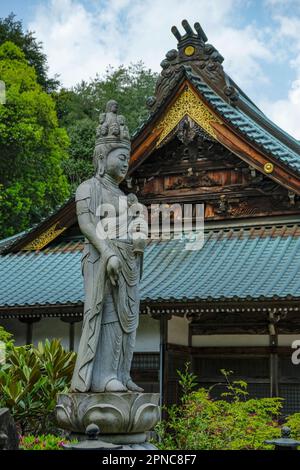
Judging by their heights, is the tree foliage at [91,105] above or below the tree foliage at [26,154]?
above

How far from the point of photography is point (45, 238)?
54.1 ft

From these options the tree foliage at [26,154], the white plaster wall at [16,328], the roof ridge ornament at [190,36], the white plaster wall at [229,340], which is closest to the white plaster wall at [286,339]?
the white plaster wall at [229,340]

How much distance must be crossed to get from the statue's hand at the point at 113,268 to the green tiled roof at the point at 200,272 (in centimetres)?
548

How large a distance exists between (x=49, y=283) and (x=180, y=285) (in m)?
3.11

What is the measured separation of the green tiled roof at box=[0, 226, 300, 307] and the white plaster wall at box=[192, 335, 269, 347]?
4.32ft

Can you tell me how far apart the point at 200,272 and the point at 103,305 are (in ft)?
23.0

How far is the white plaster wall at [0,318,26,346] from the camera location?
48.8 feet

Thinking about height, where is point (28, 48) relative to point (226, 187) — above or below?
above

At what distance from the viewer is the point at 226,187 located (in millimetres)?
14773

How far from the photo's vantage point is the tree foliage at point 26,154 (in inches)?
1005

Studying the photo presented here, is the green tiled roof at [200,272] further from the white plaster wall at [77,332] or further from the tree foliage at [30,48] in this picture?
the tree foliage at [30,48]

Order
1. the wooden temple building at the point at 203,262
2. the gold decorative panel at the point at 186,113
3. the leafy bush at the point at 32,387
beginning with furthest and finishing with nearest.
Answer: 1. the gold decorative panel at the point at 186,113
2. the wooden temple building at the point at 203,262
3. the leafy bush at the point at 32,387
